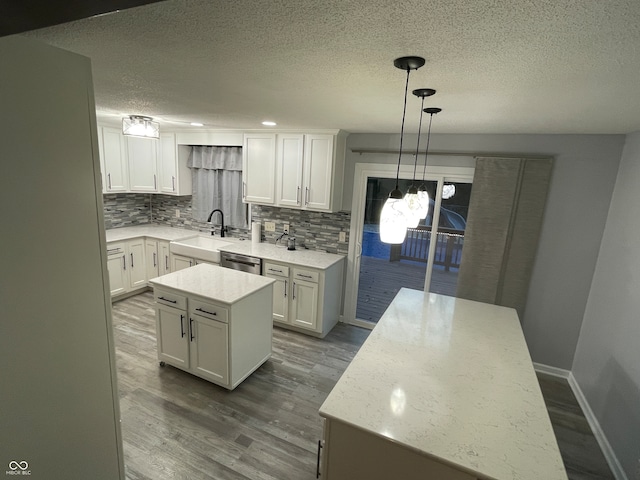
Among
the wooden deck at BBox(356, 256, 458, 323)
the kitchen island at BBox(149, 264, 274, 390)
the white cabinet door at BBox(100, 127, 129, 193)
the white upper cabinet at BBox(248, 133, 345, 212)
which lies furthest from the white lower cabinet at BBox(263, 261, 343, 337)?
the white cabinet door at BBox(100, 127, 129, 193)

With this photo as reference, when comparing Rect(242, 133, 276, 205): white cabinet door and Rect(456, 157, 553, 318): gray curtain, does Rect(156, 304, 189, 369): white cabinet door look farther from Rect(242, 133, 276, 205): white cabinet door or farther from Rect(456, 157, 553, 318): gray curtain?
Rect(456, 157, 553, 318): gray curtain

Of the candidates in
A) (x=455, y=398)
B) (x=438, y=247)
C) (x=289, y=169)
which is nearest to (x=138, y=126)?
(x=289, y=169)

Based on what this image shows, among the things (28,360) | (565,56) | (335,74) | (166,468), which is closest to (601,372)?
(565,56)

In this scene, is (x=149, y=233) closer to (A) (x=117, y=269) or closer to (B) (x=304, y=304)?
(A) (x=117, y=269)

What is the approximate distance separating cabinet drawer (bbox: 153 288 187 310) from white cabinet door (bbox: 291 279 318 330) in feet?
4.18

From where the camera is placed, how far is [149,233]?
454 cm

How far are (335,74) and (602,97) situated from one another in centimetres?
132

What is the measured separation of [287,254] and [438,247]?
1.80 m

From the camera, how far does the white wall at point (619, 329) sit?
2.08 metres

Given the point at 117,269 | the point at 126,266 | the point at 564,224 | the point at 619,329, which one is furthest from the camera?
the point at 126,266

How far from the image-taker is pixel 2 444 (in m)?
1.03

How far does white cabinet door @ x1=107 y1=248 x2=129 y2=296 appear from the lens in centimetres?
404

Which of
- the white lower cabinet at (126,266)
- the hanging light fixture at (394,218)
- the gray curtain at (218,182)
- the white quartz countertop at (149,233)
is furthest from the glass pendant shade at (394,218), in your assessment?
the white lower cabinet at (126,266)

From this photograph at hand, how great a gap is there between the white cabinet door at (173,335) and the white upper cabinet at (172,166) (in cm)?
233
